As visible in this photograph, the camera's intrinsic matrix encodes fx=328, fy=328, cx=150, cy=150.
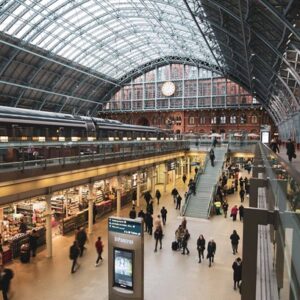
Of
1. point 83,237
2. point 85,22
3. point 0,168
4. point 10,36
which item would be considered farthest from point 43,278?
point 85,22

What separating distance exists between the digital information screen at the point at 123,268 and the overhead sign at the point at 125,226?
0.62m

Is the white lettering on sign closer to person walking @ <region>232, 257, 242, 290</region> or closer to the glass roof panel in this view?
person walking @ <region>232, 257, 242, 290</region>

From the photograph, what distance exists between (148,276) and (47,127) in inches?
478

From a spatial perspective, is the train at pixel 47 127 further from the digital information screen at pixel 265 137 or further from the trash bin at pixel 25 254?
the digital information screen at pixel 265 137

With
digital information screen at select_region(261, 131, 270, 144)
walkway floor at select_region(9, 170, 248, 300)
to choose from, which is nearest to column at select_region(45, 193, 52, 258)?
walkway floor at select_region(9, 170, 248, 300)

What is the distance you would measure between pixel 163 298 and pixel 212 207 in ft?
40.9

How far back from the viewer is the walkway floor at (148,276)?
10914 millimetres

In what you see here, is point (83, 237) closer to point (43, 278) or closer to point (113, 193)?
point (43, 278)

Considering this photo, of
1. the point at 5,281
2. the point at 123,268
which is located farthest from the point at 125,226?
the point at 5,281

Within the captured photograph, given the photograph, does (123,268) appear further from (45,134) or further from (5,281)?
(45,134)

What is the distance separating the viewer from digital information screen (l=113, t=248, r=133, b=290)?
33.2ft

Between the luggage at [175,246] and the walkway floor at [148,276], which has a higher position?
the luggage at [175,246]

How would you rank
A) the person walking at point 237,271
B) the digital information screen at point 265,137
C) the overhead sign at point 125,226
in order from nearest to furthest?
the overhead sign at point 125,226 < the person walking at point 237,271 < the digital information screen at point 265,137

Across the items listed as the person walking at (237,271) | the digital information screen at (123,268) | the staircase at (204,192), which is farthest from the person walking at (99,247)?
the staircase at (204,192)
